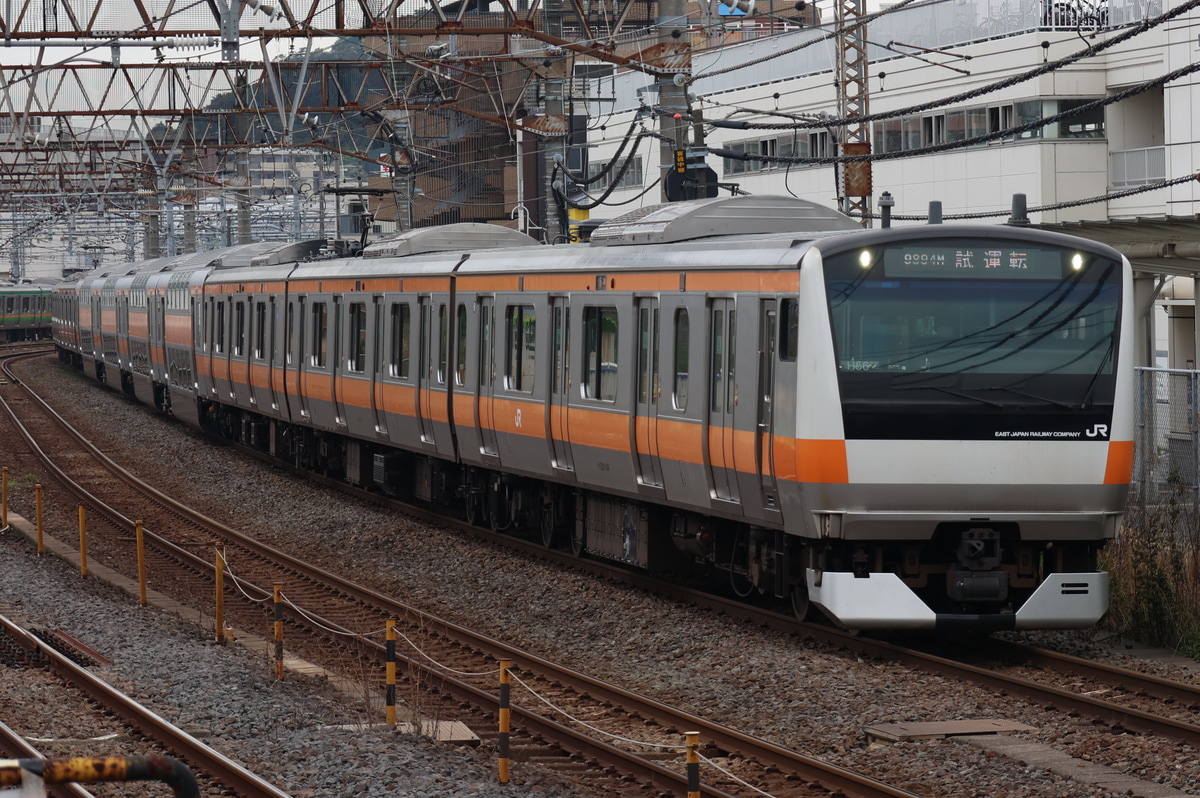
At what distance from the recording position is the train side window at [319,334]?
883 inches

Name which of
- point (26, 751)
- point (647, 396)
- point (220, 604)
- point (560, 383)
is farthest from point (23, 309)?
point (26, 751)

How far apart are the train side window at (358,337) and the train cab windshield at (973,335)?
10.8 meters

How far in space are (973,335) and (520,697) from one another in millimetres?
3757

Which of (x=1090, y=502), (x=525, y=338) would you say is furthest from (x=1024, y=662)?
(x=525, y=338)

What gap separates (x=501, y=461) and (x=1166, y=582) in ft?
22.8

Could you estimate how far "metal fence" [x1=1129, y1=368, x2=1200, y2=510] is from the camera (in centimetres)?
1369

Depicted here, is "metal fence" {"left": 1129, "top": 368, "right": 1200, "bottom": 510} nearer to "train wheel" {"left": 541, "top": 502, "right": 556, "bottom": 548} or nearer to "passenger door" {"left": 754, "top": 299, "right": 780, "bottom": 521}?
"passenger door" {"left": 754, "top": 299, "right": 780, "bottom": 521}

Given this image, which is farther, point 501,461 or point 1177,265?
point 1177,265

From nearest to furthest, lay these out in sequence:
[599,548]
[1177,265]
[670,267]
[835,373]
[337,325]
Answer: [835,373], [670,267], [599,548], [1177,265], [337,325]

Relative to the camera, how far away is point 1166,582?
12.1 metres

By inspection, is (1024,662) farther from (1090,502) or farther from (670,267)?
(670,267)

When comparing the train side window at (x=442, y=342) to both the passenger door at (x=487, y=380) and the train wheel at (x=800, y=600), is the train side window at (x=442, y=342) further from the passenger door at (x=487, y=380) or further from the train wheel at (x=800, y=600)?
the train wheel at (x=800, y=600)

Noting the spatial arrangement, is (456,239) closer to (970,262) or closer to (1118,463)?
(970,262)

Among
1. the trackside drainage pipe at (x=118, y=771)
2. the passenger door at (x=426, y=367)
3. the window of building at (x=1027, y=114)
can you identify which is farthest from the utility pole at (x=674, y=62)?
the window of building at (x=1027, y=114)
